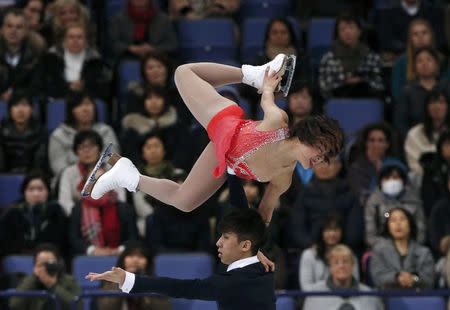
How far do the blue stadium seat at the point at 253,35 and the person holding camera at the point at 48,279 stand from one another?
10.8 feet

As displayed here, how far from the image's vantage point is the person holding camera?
8.66m

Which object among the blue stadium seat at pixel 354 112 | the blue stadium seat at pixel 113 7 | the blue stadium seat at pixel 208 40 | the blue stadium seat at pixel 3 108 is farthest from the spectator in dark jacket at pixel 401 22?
the blue stadium seat at pixel 3 108

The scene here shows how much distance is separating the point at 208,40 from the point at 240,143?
5.09 m

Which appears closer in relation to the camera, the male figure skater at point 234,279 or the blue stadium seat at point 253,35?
the male figure skater at point 234,279

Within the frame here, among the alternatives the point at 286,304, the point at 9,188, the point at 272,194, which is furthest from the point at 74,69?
the point at 272,194

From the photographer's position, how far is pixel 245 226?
21.4 ft

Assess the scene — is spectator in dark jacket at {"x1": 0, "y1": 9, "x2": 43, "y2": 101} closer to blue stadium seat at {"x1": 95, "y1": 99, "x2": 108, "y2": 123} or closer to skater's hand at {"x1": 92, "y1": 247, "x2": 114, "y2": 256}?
blue stadium seat at {"x1": 95, "y1": 99, "x2": 108, "y2": 123}

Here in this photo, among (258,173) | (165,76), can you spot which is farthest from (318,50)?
(258,173)

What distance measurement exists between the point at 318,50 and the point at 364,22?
0.79m

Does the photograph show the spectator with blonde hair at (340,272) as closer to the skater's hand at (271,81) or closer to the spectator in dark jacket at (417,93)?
the spectator in dark jacket at (417,93)

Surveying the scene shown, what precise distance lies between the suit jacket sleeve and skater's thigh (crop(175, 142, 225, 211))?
68 cm

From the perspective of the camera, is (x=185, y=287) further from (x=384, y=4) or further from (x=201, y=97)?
(x=384, y=4)

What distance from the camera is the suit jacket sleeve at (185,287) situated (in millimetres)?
6246

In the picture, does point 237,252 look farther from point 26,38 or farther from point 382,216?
point 26,38
